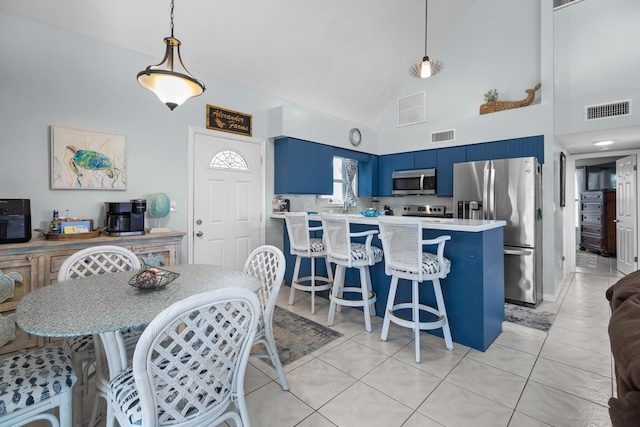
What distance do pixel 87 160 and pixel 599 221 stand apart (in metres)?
9.52

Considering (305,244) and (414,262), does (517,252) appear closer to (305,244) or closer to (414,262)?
(414,262)

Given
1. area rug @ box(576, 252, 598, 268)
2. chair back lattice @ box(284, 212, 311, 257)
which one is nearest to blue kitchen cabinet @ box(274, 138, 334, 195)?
chair back lattice @ box(284, 212, 311, 257)

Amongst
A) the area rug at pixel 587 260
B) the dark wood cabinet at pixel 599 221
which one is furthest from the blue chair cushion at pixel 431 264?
the dark wood cabinet at pixel 599 221

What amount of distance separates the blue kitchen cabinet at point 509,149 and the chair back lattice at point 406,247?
253cm

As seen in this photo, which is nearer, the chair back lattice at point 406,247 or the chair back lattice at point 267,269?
the chair back lattice at point 267,269

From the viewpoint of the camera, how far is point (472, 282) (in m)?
2.45

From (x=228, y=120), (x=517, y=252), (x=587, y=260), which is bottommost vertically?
(x=587, y=260)

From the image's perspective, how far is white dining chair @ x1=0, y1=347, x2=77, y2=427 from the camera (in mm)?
1157

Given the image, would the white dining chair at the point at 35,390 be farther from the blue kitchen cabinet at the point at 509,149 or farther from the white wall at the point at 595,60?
the white wall at the point at 595,60

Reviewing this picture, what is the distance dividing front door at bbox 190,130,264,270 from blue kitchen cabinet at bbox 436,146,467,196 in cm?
284

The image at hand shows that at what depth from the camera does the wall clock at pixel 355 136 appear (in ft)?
16.5

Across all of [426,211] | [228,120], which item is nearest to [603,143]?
[426,211]

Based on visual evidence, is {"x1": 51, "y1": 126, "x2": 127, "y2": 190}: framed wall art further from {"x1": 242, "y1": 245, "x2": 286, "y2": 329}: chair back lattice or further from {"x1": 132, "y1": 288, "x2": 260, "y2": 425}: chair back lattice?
{"x1": 132, "y1": 288, "x2": 260, "y2": 425}: chair back lattice

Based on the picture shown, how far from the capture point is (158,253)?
2916 mm
